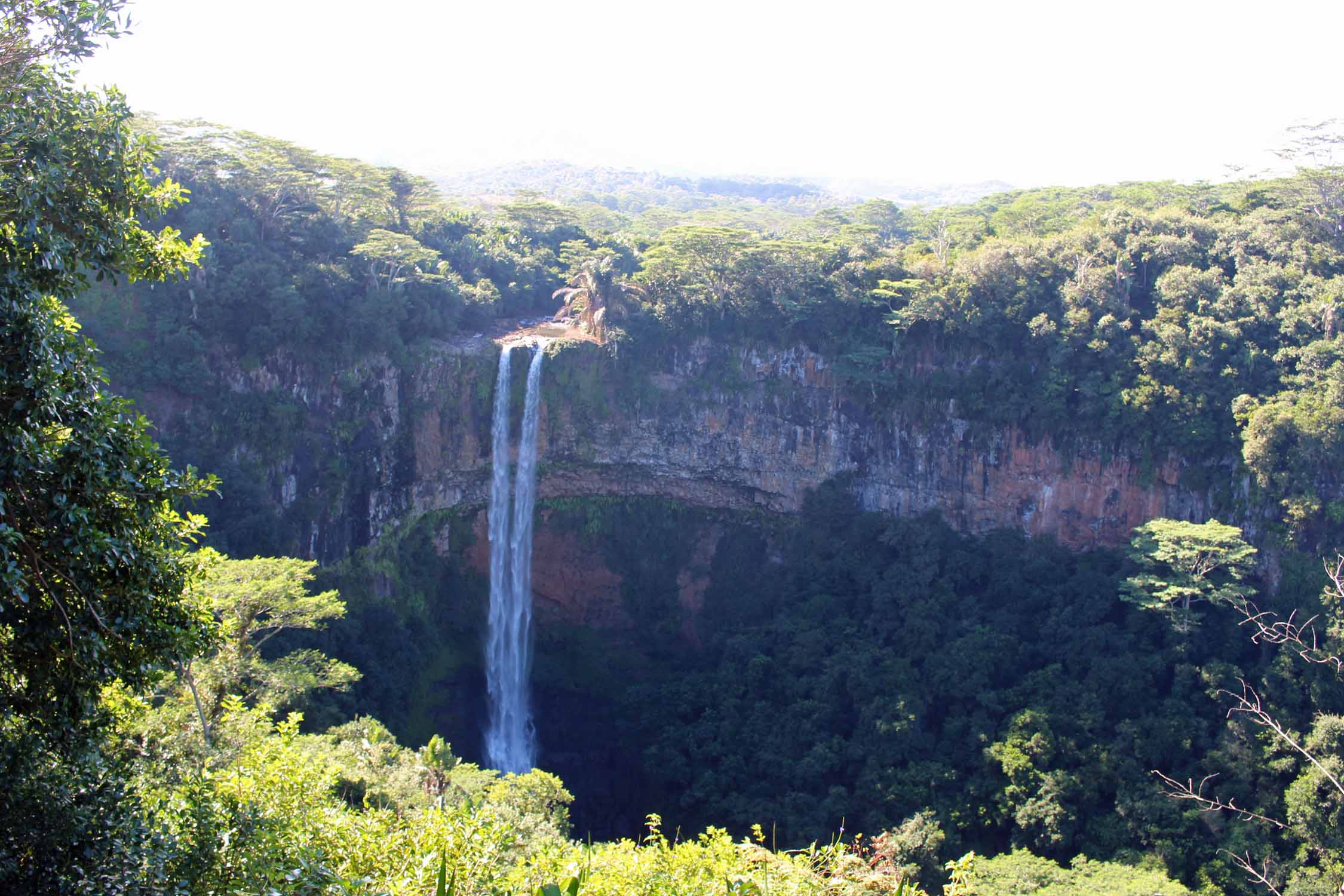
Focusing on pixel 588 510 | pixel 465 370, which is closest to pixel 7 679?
pixel 465 370

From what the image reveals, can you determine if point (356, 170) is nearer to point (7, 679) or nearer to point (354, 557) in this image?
point (354, 557)

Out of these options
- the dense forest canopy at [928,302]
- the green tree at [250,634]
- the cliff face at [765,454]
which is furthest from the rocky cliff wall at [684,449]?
the green tree at [250,634]

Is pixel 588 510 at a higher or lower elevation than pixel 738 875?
lower

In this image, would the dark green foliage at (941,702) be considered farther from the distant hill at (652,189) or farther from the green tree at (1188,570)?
the distant hill at (652,189)

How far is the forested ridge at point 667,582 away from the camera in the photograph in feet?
A: 20.2

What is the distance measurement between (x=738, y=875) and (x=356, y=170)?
80.3ft

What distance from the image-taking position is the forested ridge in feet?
20.2

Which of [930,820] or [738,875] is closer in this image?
[738,875]

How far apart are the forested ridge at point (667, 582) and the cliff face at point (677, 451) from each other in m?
0.49

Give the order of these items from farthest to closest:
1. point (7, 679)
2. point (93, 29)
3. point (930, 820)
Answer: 1. point (930, 820)
2. point (93, 29)
3. point (7, 679)

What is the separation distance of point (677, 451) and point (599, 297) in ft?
15.8

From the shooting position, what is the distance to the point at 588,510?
2628 cm

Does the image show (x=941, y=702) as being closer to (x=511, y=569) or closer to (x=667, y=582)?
(x=667, y=582)

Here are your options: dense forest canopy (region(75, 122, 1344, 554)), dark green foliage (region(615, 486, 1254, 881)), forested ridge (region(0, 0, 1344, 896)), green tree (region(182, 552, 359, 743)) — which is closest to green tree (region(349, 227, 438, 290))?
dense forest canopy (region(75, 122, 1344, 554))
